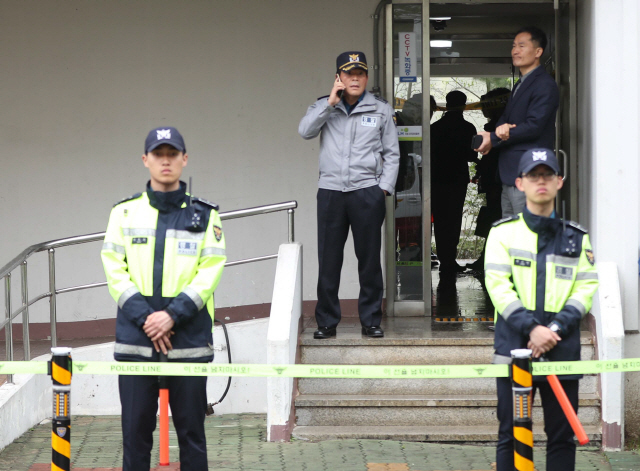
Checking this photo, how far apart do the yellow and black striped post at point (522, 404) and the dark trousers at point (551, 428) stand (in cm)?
22

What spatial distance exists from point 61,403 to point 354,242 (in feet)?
9.44

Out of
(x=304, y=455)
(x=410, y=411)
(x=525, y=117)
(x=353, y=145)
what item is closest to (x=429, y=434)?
(x=410, y=411)

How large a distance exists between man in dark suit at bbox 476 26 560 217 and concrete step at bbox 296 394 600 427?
1.36 meters

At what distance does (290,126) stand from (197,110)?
86 cm

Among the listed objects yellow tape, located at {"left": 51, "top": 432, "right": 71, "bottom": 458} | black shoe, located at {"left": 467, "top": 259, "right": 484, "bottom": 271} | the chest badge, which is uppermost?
the chest badge

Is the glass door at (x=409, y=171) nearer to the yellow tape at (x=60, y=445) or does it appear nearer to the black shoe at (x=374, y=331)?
the black shoe at (x=374, y=331)

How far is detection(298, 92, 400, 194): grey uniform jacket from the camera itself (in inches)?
231

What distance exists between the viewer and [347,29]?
24.4 feet

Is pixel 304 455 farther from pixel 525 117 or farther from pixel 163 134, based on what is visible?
pixel 525 117

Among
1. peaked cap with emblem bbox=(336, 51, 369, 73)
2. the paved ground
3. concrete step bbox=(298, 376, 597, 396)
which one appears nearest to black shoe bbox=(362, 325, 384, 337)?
concrete step bbox=(298, 376, 597, 396)

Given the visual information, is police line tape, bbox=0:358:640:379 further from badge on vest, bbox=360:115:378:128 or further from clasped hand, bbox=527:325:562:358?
badge on vest, bbox=360:115:378:128

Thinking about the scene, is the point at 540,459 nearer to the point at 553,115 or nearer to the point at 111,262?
the point at 553,115

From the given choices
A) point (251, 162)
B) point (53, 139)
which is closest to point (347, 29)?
point (251, 162)

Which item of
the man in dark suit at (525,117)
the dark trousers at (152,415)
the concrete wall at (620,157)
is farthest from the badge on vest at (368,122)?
the dark trousers at (152,415)
